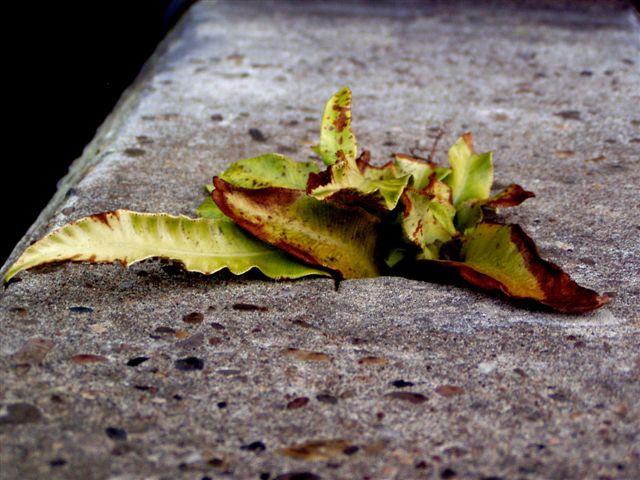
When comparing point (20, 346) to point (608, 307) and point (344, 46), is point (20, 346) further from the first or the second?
point (344, 46)

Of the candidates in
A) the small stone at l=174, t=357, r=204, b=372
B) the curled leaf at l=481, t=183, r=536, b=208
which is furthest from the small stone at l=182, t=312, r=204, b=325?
the curled leaf at l=481, t=183, r=536, b=208

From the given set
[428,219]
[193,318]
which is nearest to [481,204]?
[428,219]

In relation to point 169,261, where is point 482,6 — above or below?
above

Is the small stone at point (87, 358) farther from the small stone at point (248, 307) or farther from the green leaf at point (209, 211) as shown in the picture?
the green leaf at point (209, 211)

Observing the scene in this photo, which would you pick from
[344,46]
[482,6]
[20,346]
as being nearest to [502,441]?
[20,346]

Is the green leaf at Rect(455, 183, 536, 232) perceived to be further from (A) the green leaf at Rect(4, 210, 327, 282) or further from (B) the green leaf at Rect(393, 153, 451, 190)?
(A) the green leaf at Rect(4, 210, 327, 282)

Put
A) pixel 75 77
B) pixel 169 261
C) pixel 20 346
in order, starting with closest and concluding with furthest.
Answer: pixel 20 346 → pixel 169 261 → pixel 75 77

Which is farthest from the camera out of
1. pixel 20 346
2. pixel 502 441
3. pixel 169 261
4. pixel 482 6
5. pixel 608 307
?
A: pixel 482 6

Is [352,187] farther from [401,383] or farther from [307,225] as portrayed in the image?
[401,383]
